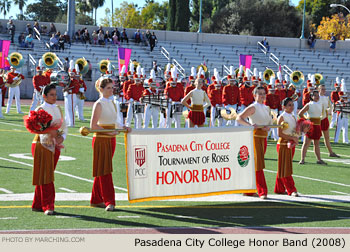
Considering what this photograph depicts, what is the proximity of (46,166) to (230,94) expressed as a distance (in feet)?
39.4

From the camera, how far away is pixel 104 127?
8414 mm

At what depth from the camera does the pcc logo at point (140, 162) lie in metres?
8.27

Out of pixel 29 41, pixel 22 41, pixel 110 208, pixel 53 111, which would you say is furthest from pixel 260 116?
pixel 22 41

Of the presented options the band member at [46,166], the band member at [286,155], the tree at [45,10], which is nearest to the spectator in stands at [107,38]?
the band member at [286,155]

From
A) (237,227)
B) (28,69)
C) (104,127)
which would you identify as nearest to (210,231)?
(237,227)

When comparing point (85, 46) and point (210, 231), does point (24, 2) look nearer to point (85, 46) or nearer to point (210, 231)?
point (85, 46)

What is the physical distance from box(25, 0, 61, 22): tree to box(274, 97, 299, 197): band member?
8210 centimetres

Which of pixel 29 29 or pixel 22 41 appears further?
pixel 29 29

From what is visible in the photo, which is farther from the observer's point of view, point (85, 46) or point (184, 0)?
point (184, 0)

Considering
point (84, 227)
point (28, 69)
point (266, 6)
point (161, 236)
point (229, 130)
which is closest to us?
point (161, 236)

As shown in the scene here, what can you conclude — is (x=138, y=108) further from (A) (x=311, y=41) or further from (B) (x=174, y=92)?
(A) (x=311, y=41)

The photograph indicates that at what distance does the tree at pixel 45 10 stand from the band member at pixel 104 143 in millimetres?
83119

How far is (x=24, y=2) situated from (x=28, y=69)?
61366 mm

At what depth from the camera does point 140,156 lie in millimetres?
8305
